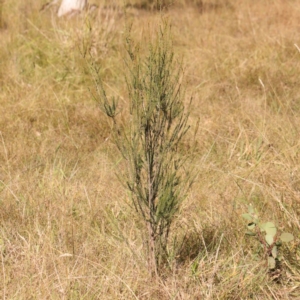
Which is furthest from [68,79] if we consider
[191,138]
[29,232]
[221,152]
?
[29,232]

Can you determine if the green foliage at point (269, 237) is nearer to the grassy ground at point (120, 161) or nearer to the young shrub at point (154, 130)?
the grassy ground at point (120, 161)

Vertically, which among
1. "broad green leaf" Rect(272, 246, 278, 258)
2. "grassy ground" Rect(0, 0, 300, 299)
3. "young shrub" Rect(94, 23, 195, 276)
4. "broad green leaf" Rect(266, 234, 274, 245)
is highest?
Answer: "young shrub" Rect(94, 23, 195, 276)

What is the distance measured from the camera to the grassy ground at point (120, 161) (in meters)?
2.32

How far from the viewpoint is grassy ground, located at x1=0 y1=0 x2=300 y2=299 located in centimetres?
232

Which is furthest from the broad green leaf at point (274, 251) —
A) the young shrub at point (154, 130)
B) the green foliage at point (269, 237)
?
the young shrub at point (154, 130)

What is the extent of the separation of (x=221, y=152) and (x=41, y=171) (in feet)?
3.59

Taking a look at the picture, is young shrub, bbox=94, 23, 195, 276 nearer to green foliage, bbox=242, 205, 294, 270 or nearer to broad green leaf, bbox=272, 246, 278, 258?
green foliage, bbox=242, 205, 294, 270

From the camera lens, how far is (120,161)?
11.3 feet

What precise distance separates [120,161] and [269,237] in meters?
1.34

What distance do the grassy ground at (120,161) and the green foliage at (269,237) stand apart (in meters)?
0.06

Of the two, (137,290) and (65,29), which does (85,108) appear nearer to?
(65,29)

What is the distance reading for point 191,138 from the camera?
148 inches

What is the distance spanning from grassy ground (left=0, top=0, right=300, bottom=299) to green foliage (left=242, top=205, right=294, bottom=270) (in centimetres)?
6

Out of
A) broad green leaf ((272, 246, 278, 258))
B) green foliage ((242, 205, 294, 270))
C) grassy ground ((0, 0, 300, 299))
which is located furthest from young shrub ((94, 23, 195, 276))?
broad green leaf ((272, 246, 278, 258))
